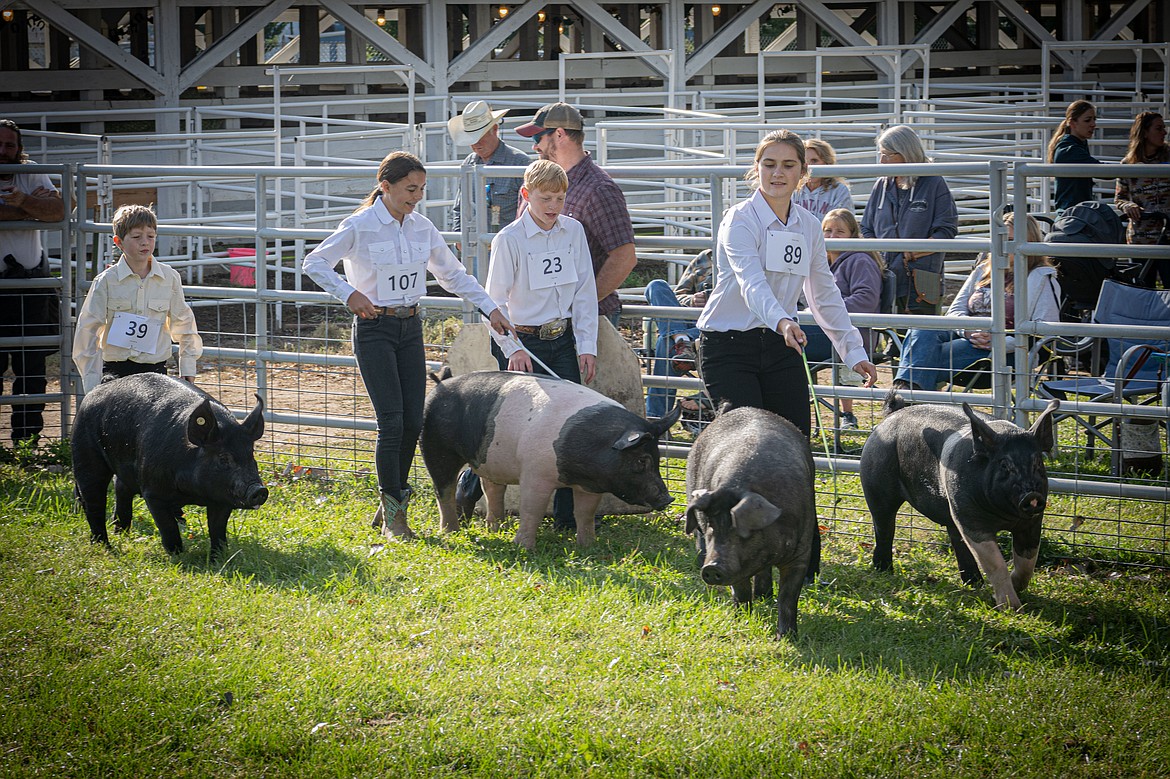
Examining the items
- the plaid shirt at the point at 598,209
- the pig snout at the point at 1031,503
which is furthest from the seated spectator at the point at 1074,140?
the pig snout at the point at 1031,503

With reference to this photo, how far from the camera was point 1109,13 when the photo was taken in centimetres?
2309

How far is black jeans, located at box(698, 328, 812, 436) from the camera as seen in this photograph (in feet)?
17.8

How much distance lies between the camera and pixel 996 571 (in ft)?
16.6

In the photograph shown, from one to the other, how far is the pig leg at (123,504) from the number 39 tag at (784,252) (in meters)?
3.29

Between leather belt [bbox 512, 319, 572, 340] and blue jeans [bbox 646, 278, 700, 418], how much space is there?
2.66 ft

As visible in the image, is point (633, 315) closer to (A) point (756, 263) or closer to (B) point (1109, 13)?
(A) point (756, 263)

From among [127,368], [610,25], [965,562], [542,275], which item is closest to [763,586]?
[965,562]

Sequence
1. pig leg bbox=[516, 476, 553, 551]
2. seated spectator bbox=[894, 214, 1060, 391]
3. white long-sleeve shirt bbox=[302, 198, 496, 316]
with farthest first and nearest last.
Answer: seated spectator bbox=[894, 214, 1060, 391]
white long-sleeve shirt bbox=[302, 198, 496, 316]
pig leg bbox=[516, 476, 553, 551]

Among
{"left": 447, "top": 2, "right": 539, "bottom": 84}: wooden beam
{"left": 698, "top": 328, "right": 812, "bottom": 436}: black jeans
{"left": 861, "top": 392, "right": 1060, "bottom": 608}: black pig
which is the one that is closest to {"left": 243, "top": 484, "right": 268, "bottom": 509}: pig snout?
{"left": 698, "top": 328, "right": 812, "bottom": 436}: black jeans

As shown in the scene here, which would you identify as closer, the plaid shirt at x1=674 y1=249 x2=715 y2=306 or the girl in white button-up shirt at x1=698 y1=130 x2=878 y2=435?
the girl in white button-up shirt at x1=698 y1=130 x2=878 y2=435

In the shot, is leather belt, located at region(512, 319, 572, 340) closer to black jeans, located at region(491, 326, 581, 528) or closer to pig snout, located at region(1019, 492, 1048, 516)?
Answer: black jeans, located at region(491, 326, 581, 528)

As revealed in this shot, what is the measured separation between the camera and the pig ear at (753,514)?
4.48m

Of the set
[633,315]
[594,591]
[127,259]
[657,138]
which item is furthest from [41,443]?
[657,138]

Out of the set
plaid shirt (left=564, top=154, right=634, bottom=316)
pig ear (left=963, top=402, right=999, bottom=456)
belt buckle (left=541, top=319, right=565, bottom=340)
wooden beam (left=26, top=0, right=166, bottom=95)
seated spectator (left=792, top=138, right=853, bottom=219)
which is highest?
wooden beam (left=26, top=0, right=166, bottom=95)
